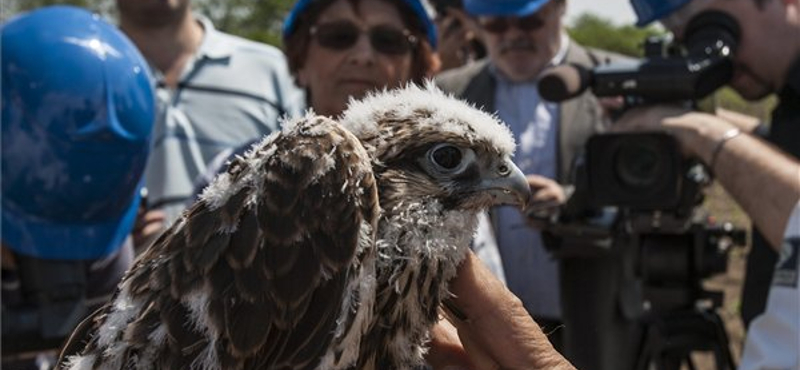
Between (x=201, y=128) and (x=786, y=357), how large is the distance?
2.63m

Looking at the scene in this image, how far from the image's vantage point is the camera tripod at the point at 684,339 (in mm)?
3721

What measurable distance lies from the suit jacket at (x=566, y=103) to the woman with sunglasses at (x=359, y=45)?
→ 16.8 inches

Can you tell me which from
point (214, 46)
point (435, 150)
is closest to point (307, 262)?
point (435, 150)

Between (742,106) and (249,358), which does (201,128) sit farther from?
(742,106)

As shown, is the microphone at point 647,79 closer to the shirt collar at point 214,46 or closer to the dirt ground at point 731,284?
the shirt collar at point 214,46

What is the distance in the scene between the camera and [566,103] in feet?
15.0

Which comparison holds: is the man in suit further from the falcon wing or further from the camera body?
the falcon wing

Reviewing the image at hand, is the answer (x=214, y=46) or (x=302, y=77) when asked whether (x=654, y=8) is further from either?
(x=214, y=46)

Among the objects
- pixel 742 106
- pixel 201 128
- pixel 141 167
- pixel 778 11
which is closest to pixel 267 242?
pixel 141 167

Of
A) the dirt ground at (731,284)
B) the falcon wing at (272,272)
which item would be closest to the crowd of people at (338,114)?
the falcon wing at (272,272)

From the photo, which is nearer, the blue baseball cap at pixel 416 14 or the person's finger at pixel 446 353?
the person's finger at pixel 446 353

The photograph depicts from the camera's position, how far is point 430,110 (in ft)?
6.44

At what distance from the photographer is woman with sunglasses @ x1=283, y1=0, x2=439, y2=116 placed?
3.84 m

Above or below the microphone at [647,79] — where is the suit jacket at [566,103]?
below
